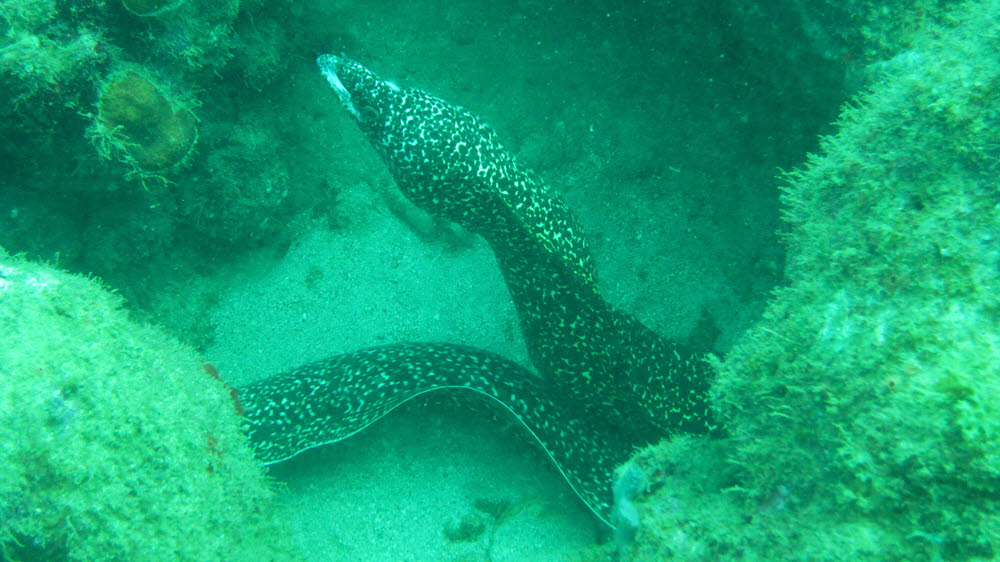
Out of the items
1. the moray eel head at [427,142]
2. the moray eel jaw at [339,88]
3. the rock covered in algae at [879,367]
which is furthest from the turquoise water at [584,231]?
the moray eel head at [427,142]

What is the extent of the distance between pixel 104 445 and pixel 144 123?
240 centimetres

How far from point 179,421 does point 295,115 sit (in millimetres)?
3635

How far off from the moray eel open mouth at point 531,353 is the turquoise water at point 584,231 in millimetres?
400

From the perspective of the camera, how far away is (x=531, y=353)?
3.82m

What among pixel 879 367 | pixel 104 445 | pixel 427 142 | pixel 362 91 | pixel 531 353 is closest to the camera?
pixel 879 367

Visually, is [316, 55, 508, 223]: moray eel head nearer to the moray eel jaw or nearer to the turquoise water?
the moray eel jaw

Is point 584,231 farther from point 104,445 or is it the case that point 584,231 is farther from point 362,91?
point 104,445

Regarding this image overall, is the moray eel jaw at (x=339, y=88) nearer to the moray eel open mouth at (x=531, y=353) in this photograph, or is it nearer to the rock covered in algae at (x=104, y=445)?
the moray eel open mouth at (x=531, y=353)

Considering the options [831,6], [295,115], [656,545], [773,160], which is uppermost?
[831,6]

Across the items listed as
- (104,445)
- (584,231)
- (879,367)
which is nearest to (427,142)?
(584,231)

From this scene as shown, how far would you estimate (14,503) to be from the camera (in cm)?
173

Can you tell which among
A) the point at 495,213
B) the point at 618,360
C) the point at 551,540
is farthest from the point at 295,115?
the point at 551,540

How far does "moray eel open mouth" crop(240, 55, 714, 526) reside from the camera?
3277 millimetres

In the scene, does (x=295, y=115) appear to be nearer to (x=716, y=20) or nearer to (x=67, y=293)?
(x=67, y=293)
